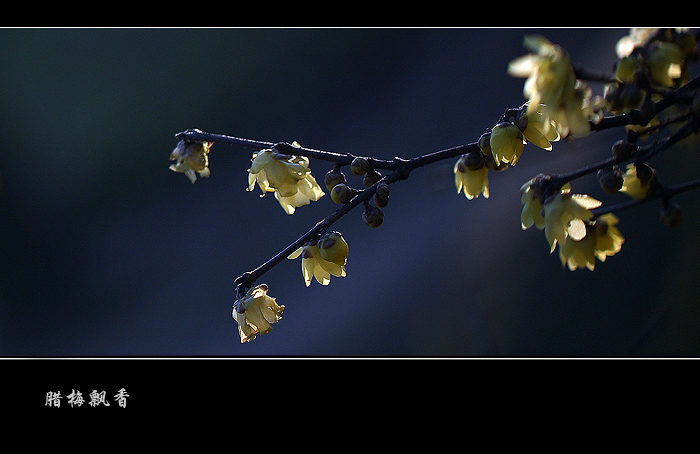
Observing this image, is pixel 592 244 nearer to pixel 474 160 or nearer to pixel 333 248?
pixel 474 160

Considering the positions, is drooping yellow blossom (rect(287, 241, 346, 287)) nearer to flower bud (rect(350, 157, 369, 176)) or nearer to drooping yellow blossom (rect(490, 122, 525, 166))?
flower bud (rect(350, 157, 369, 176))

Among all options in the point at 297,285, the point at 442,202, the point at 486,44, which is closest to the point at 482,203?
the point at 442,202

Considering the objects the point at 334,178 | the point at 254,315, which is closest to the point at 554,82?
the point at 334,178

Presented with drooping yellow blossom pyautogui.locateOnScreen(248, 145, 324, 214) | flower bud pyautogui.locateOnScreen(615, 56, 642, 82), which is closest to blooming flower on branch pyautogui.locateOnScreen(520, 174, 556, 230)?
flower bud pyautogui.locateOnScreen(615, 56, 642, 82)

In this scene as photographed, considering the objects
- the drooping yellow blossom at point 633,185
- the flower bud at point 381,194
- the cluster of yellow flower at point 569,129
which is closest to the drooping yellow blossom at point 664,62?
the cluster of yellow flower at point 569,129

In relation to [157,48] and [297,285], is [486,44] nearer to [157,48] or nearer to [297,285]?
[297,285]

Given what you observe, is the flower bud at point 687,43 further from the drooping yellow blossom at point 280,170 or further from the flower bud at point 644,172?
the drooping yellow blossom at point 280,170
